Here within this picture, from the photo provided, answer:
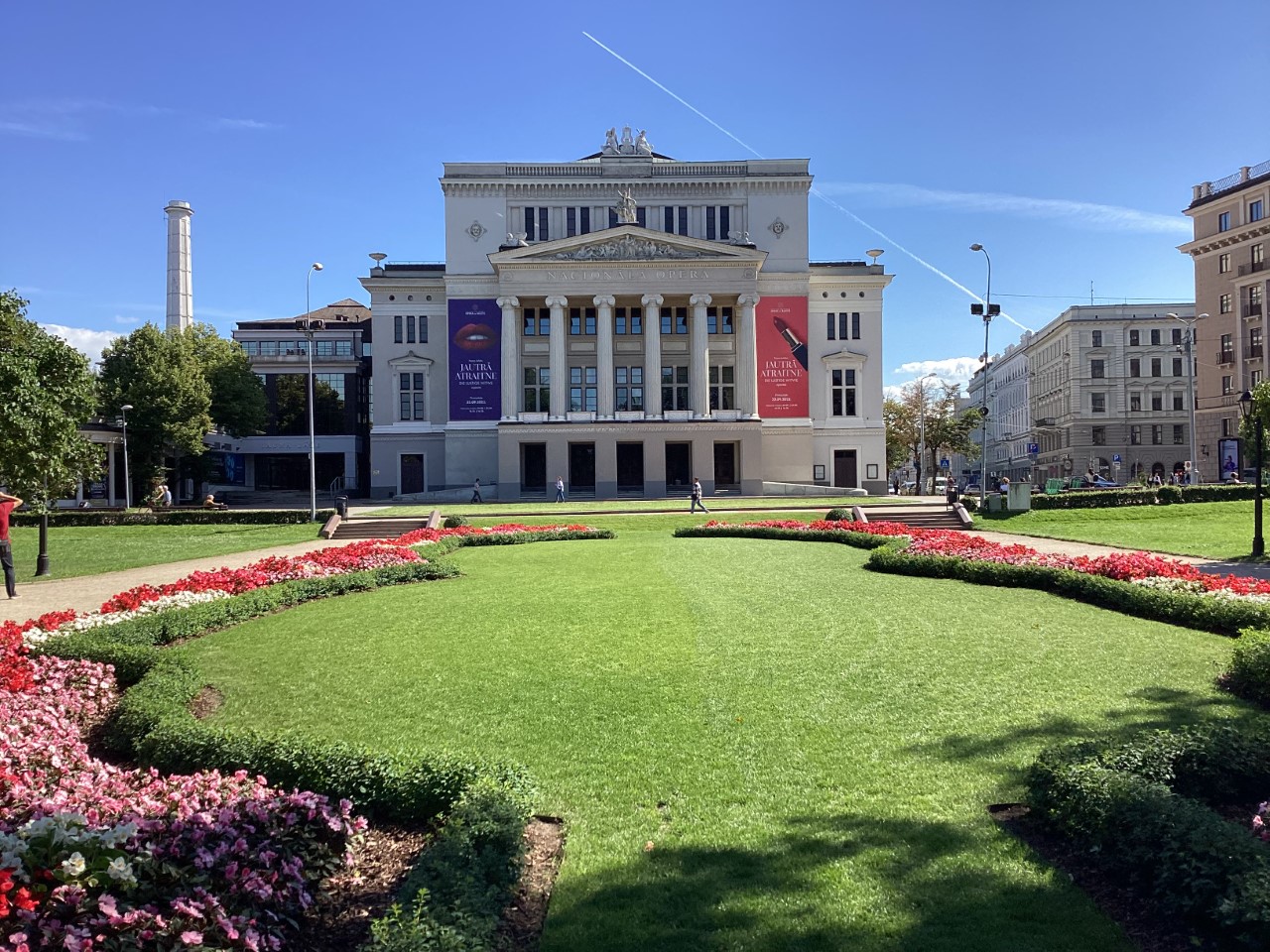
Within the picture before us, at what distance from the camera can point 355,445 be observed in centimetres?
7362

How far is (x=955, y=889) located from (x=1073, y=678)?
5.28m

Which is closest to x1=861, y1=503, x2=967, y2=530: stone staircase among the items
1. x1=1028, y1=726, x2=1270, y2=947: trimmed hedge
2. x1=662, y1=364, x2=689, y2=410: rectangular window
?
x1=662, y1=364, x2=689, y2=410: rectangular window

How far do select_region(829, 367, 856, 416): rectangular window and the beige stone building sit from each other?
28954mm

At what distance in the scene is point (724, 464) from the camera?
5862 cm

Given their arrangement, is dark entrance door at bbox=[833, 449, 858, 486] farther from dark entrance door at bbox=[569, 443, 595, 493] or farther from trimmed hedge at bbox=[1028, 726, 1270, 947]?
trimmed hedge at bbox=[1028, 726, 1270, 947]

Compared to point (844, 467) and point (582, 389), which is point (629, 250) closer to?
point (582, 389)

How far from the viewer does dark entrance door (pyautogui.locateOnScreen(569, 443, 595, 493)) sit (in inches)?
2277

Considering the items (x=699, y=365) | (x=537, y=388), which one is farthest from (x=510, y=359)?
(x=699, y=365)

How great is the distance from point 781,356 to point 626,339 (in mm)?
11335

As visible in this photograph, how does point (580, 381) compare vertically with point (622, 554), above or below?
above

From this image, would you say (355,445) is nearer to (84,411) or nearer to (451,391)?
(451,391)

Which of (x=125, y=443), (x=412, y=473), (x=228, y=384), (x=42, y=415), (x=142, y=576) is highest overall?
(x=228, y=384)

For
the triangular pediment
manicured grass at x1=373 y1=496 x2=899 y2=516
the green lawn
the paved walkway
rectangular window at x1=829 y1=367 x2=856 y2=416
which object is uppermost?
the triangular pediment

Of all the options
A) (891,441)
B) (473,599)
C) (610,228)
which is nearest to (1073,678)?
(473,599)
